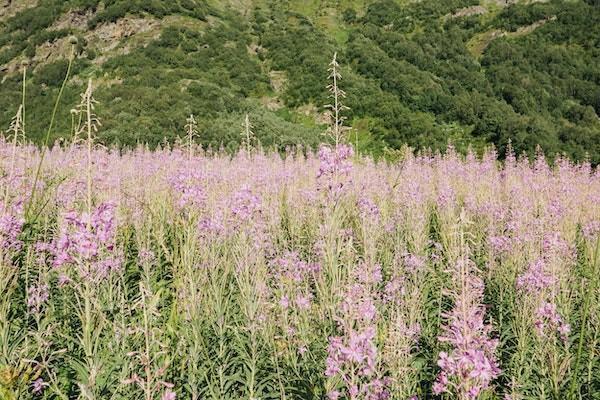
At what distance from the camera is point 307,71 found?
90.5ft

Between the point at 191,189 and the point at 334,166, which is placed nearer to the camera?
the point at 334,166

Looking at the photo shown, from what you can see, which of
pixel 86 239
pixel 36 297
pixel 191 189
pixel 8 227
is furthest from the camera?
pixel 191 189

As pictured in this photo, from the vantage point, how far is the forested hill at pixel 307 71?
2023 cm

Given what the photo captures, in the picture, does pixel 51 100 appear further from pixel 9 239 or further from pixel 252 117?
pixel 9 239

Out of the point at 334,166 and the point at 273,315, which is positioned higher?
the point at 334,166

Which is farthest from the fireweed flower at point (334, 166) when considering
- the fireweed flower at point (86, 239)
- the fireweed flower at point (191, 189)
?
the fireweed flower at point (86, 239)

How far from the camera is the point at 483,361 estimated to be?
1.48 metres

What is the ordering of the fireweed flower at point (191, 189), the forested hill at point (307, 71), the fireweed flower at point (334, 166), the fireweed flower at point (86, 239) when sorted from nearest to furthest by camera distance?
the fireweed flower at point (86, 239), the fireweed flower at point (334, 166), the fireweed flower at point (191, 189), the forested hill at point (307, 71)

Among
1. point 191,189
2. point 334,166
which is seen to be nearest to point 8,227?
point 191,189

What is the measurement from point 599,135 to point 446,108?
706 cm

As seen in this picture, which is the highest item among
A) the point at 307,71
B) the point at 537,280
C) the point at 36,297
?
the point at 307,71

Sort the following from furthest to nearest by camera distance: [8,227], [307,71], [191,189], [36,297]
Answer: [307,71]
[191,189]
[36,297]
[8,227]

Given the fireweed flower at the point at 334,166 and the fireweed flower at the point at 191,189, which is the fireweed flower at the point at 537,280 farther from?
the fireweed flower at the point at 191,189

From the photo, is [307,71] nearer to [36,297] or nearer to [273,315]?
[273,315]
